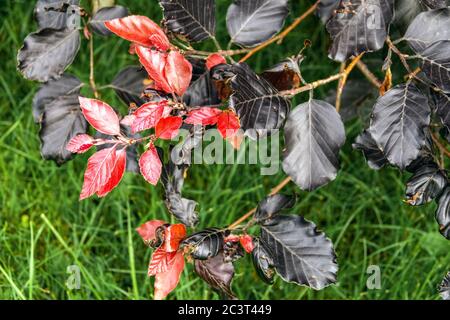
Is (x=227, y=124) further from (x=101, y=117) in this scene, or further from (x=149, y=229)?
(x=149, y=229)

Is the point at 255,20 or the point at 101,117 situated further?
the point at 255,20

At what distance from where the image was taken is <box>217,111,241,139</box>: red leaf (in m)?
1.12

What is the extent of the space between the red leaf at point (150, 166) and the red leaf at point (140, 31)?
18cm

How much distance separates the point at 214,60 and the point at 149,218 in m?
0.83

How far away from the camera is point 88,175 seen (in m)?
1.06

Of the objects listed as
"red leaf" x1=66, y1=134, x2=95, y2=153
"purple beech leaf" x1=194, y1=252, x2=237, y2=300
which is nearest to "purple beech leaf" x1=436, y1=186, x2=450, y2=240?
"purple beech leaf" x1=194, y1=252, x2=237, y2=300

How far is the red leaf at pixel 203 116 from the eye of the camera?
3.60 feet

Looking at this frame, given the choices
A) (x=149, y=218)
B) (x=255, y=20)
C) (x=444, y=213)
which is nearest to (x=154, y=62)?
(x=255, y=20)

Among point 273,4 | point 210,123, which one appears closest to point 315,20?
point 273,4

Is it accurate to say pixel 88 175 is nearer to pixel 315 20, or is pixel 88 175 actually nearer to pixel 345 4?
pixel 345 4

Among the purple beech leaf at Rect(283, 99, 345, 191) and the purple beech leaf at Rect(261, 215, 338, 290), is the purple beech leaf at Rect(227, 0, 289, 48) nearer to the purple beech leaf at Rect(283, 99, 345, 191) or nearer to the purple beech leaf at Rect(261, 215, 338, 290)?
the purple beech leaf at Rect(283, 99, 345, 191)

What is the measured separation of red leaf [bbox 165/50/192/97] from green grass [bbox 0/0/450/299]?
2.22ft

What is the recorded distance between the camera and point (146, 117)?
1.06 meters

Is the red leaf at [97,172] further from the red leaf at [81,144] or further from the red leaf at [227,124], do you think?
the red leaf at [227,124]
